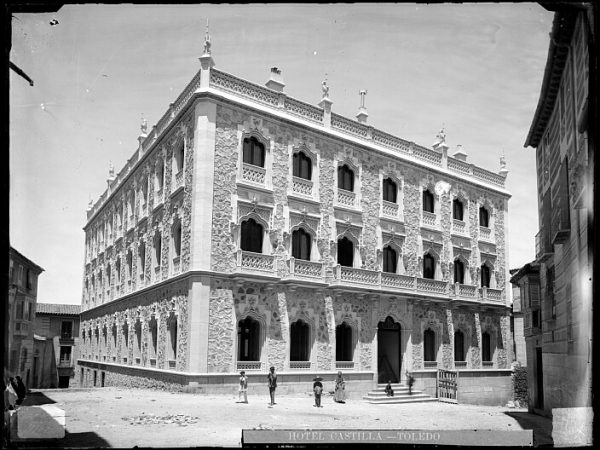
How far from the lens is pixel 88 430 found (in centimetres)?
1322

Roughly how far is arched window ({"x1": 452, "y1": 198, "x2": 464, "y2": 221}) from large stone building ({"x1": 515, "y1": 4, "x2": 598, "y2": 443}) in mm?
13268

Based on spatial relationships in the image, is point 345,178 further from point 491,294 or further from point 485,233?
point 491,294

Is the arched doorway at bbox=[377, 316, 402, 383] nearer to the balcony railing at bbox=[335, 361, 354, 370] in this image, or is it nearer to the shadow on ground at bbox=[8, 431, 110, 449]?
the balcony railing at bbox=[335, 361, 354, 370]

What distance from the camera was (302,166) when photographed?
2592 cm

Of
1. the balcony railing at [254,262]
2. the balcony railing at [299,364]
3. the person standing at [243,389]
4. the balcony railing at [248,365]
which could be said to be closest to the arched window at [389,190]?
the balcony railing at [254,262]

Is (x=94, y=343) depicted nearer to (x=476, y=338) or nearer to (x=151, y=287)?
(x=151, y=287)

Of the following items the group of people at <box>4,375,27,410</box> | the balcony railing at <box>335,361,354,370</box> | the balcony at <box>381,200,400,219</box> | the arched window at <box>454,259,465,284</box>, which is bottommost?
the balcony railing at <box>335,361,354,370</box>

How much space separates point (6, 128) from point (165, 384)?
56.4 feet

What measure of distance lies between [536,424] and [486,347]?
15.8 metres

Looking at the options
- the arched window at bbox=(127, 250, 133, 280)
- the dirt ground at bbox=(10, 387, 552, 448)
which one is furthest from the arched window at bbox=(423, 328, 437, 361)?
the arched window at bbox=(127, 250, 133, 280)

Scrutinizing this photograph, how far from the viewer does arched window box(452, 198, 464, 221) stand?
31.8 meters

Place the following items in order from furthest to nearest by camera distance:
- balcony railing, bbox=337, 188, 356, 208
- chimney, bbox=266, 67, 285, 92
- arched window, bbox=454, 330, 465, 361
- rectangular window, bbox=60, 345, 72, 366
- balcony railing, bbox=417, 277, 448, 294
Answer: rectangular window, bbox=60, 345, 72, 366
arched window, bbox=454, 330, 465, 361
balcony railing, bbox=417, 277, 448, 294
balcony railing, bbox=337, 188, 356, 208
chimney, bbox=266, 67, 285, 92

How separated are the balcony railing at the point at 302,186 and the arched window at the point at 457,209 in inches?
373

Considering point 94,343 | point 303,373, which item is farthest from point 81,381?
point 303,373
